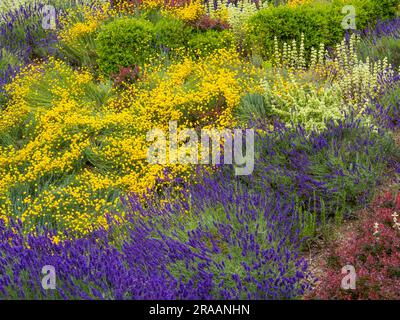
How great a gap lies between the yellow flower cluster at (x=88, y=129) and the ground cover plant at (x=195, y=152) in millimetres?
25

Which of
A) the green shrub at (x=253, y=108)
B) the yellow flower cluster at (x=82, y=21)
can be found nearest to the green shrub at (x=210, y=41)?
the green shrub at (x=253, y=108)

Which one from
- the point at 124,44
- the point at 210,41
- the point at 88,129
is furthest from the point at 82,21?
the point at 88,129

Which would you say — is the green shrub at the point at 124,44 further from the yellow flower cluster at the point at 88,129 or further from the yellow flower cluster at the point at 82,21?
the yellow flower cluster at the point at 82,21

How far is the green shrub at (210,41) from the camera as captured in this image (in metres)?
7.76

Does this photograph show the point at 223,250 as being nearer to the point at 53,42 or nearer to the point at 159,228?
the point at 159,228

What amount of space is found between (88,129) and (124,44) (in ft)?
6.07

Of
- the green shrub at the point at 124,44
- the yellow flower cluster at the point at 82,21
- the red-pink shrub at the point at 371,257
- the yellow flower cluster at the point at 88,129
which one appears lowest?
the red-pink shrub at the point at 371,257

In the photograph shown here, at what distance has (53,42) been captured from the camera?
8.75m

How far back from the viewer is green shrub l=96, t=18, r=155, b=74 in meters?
7.70

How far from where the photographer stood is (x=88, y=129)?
6398 millimetres

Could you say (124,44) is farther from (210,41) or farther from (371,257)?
(371,257)

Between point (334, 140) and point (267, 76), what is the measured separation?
2175mm

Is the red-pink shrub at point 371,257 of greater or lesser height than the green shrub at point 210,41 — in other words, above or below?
below
